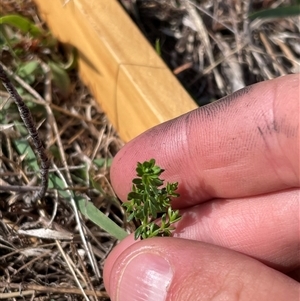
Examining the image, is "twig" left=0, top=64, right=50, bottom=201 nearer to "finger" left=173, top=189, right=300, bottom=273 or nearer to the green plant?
the green plant

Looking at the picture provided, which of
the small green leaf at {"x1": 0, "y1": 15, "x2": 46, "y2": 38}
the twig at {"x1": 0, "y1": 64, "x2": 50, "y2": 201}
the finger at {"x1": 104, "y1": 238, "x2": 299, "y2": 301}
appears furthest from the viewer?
the small green leaf at {"x1": 0, "y1": 15, "x2": 46, "y2": 38}

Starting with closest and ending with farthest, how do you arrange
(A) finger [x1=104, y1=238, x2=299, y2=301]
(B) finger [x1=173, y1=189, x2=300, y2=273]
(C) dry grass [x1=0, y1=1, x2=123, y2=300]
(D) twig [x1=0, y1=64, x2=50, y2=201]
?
(D) twig [x1=0, y1=64, x2=50, y2=201] → (A) finger [x1=104, y1=238, x2=299, y2=301] → (B) finger [x1=173, y1=189, x2=300, y2=273] → (C) dry grass [x1=0, y1=1, x2=123, y2=300]

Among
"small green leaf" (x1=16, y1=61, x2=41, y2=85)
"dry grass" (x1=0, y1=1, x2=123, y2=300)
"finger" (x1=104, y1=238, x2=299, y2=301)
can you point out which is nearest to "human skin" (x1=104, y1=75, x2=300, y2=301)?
"finger" (x1=104, y1=238, x2=299, y2=301)

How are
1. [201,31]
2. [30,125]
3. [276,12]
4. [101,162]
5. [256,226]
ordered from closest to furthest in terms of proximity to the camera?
[30,125] < [276,12] < [256,226] < [101,162] < [201,31]

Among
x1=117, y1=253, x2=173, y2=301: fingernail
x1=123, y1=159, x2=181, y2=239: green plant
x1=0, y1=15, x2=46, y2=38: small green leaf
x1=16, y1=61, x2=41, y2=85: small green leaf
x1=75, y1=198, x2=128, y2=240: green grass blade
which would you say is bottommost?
x1=117, y1=253, x2=173, y2=301: fingernail

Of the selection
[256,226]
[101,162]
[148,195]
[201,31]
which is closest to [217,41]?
[201,31]

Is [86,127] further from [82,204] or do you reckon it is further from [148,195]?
[148,195]
